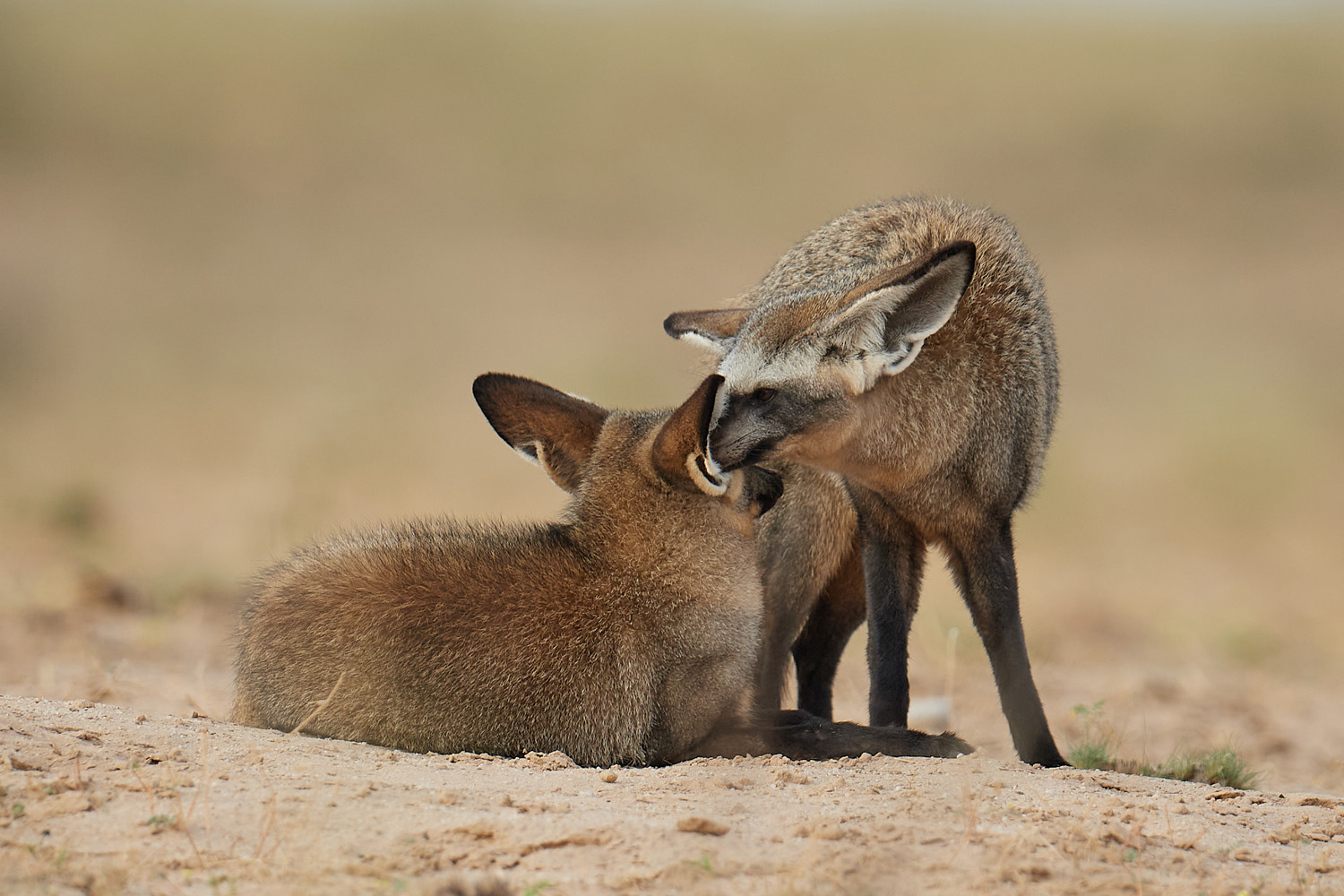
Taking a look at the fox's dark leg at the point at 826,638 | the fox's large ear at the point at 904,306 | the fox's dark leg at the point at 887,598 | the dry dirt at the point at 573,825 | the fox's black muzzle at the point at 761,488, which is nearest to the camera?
the dry dirt at the point at 573,825

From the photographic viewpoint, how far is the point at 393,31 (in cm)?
5091

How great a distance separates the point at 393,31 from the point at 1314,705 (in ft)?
161

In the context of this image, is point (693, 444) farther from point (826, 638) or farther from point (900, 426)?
point (826, 638)

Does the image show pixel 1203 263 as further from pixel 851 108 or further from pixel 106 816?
pixel 106 816

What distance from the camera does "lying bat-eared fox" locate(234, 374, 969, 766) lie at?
4.65 metres


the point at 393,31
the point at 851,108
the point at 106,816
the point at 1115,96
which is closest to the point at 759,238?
the point at 851,108

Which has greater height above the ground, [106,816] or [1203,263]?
[1203,263]

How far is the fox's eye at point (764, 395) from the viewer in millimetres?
5176

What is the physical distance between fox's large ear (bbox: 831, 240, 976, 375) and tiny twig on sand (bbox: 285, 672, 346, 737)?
2406 millimetres

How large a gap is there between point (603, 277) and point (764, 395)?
93.4 feet

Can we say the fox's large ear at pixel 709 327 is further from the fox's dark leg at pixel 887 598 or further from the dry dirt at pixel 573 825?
the dry dirt at pixel 573 825

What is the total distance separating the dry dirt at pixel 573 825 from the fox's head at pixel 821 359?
51.7 inches

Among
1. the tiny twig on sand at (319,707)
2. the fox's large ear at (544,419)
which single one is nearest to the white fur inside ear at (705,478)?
the fox's large ear at (544,419)

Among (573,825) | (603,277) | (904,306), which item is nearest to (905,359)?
(904,306)
